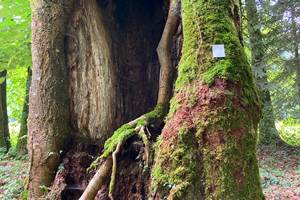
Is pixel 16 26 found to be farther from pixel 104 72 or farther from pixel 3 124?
pixel 3 124

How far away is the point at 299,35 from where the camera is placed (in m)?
9.38

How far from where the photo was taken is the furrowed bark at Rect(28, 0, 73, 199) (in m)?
3.88

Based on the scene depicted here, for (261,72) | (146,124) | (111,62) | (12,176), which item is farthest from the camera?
(261,72)

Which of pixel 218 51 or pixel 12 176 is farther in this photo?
pixel 12 176

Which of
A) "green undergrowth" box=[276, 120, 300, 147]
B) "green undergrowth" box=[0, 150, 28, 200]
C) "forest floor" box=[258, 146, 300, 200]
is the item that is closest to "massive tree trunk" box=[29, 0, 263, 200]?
"green undergrowth" box=[0, 150, 28, 200]

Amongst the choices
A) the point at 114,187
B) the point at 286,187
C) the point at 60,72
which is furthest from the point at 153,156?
the point at 286,187

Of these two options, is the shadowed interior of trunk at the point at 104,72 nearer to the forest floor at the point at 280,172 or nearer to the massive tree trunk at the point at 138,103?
the massive tree trunk at the point at 138,103

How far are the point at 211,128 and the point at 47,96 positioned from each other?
214 cm

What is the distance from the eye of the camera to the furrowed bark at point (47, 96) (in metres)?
3.88

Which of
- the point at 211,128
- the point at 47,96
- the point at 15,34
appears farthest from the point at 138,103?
the point at 15,34

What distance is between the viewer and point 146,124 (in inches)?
139

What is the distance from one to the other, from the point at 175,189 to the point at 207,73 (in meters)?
0.89

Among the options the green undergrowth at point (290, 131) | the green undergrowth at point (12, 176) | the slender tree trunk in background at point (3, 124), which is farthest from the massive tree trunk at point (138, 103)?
the green undergrowth at point (290, 131)

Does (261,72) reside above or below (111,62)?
above
